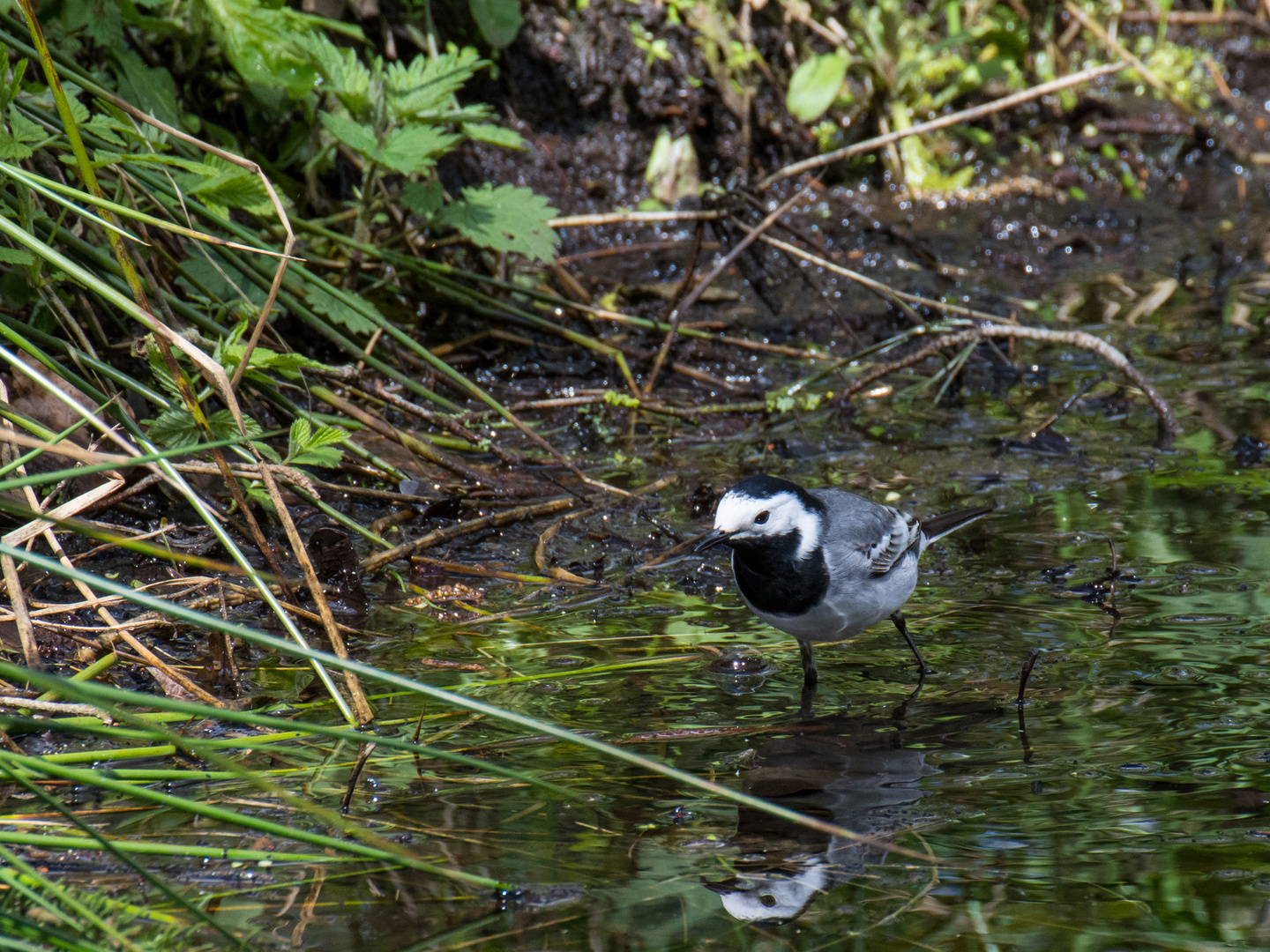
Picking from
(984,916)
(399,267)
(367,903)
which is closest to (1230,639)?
(984,916)

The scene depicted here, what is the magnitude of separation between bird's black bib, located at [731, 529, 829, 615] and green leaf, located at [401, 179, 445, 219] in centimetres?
260

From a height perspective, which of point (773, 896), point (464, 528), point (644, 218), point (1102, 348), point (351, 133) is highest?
point (351, 133)

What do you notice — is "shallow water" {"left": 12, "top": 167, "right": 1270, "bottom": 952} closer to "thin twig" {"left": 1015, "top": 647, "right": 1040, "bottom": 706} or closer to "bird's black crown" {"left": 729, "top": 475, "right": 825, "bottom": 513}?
"thin twig" {"left": 1015, "top": 647, "right": 1040, "bottom": 706}

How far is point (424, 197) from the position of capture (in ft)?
17.6

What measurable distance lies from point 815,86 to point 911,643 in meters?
5.77

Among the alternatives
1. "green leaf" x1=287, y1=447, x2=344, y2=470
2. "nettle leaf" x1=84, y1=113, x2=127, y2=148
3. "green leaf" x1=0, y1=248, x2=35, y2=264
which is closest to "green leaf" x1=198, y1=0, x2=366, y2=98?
"nettle leaf" x1=84, y1=113, x2=127, y2=148

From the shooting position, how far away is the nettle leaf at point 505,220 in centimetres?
526

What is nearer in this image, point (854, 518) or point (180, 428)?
point (180, 428)

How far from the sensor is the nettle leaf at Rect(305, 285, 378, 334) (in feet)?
14.9

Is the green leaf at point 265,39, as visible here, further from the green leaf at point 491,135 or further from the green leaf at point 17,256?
the green leaf at point 17,256

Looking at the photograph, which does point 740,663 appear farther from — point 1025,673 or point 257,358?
point 257,358

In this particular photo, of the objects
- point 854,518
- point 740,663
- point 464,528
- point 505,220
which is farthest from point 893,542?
point 505,220

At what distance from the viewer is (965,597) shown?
4.02m

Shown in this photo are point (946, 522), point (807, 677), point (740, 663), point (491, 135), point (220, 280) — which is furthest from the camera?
point (491, 135)
